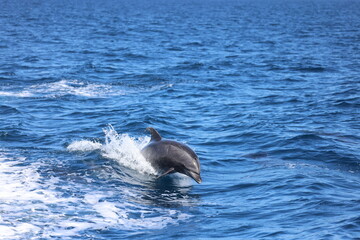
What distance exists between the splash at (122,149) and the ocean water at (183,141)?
0.14ft

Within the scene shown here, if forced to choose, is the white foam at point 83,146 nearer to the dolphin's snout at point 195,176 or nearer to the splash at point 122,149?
the splash at point 122,149

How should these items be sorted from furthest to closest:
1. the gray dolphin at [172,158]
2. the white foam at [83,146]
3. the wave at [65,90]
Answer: the wave at [65,90], the white foam at [83,146], the gray dolphin at [172,158]

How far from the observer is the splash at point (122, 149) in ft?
50.1

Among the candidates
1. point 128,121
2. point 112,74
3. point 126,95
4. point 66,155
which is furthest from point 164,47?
point 66,155

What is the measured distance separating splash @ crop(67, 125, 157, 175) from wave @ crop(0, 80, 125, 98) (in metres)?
7.61

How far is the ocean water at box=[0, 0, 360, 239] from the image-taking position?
37.6 ft

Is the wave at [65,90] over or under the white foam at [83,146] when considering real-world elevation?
over

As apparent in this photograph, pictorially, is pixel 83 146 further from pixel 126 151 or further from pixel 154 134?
pixel 154 134

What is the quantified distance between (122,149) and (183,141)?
2634 mm

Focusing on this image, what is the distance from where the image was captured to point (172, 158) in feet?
46.2

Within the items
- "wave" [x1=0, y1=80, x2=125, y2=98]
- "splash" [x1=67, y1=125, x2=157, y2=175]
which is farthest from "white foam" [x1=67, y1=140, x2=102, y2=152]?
"wave" [x1=0, y1=80, x2=125, y2=98]

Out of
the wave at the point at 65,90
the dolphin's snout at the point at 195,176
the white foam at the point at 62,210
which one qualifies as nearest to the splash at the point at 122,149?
the dolphin's snout at the point at 195,176

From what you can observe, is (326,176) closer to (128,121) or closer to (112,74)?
(128,121)

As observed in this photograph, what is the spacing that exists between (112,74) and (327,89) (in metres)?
11.8
